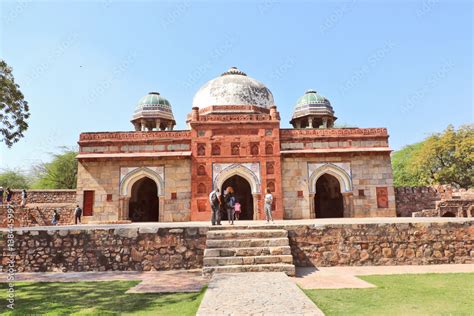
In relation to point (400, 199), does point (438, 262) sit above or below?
below

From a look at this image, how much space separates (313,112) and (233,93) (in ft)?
17.9

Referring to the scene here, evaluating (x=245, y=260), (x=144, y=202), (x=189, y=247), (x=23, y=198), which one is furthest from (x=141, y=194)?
(x=245, y=260)

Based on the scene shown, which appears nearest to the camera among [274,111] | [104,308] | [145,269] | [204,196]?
[104,308]

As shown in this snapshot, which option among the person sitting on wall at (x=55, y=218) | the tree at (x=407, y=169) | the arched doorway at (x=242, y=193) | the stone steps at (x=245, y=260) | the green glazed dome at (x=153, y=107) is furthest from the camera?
the tree at (x=407, y=169)

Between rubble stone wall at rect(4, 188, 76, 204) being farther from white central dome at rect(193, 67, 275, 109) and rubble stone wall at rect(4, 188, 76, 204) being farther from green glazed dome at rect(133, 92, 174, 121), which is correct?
white central dome at rect(193, 67, 275, 109)

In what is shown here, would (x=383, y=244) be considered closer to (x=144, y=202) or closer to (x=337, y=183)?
(x=337, y=183)

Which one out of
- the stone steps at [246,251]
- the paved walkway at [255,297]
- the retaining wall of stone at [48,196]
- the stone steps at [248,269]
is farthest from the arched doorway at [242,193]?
the paved walkway at [255,297]

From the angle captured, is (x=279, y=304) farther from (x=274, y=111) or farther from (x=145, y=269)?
(x=274, y=111)

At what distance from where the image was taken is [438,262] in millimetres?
8977

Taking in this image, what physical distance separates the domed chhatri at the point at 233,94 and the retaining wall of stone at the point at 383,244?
34.5 ft

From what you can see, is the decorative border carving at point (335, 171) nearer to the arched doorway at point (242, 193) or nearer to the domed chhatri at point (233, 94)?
the arched doorway at point (242, 193)

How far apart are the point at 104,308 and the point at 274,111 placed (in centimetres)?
1280

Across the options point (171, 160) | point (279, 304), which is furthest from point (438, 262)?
point (171, 160)

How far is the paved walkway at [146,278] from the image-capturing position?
6574mm
